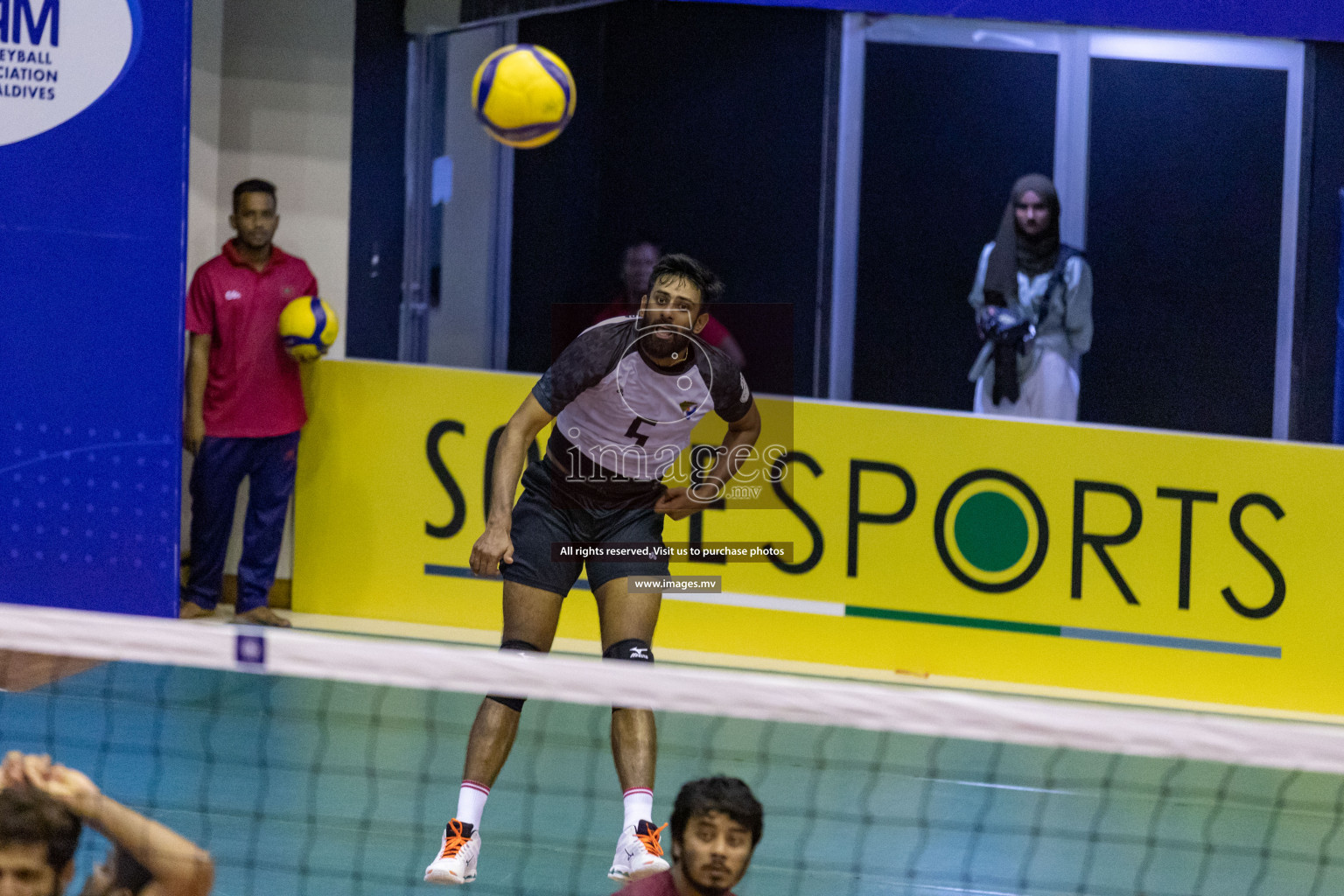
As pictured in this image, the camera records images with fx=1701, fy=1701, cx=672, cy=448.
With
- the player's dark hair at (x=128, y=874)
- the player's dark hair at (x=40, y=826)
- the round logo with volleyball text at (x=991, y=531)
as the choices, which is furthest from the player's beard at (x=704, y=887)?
the round logo with volleyball text at (x=991, y=531)

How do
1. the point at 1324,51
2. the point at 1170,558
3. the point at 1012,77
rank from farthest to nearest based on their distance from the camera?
the point at 1012,77
the point at 1324,51
the point at 1170,558

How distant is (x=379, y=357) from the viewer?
10.0 metres

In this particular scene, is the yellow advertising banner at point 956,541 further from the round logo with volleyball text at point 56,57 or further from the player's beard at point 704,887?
the player's beard at point 704,887

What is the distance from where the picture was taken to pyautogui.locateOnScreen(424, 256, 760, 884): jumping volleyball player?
5.36 meters

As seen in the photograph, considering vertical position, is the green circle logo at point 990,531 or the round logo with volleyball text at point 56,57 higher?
the round logo with volleyball text at point 56,57

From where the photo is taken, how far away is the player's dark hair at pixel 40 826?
9.50 ft

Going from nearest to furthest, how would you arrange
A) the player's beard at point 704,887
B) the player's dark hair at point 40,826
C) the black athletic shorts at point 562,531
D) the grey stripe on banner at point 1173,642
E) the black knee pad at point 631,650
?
the player's dark hair at point 40,826
the player's beard at point 704,887
the black knee pad at point 631,650
the black athletic shorts at point 562,531
the grey stripe on banner at point 1173,642

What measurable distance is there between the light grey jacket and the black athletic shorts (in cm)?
396

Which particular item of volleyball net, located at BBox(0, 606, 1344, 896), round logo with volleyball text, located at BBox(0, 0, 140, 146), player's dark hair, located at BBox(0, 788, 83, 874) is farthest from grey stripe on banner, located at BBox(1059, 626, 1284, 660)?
player's dark hair, located at BBox(0, 788, 83, 874)

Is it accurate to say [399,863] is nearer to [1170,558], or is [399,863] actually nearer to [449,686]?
[449,686]

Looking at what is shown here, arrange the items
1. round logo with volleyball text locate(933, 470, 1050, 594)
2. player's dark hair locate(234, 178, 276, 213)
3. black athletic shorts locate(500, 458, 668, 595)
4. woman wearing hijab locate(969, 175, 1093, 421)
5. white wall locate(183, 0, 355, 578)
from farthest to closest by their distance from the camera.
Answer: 1. white wall locate(183, 0, 355, 578)
2. woman wearing hijab locate(969, 175, 1093, 421)
3. player's dark hair locate(234, 178, 276, 213)
4. round logo with volleyball text locate(933, 470, 1050, 594)
5. black athletic shorts locate(500, 458, 668, 595)

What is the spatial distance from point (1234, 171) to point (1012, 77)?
1639 mm

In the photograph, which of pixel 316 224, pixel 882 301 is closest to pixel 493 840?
pixel 316 224

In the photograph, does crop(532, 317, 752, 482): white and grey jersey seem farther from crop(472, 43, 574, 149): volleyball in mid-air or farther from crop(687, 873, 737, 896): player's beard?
crop(687, 873, 737, 896): player's beard
